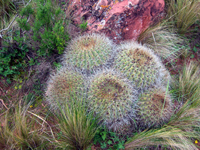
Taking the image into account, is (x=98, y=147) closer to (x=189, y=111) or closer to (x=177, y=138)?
(x=177, y=138)

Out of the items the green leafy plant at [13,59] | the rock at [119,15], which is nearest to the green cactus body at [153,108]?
the rock at [119,15]

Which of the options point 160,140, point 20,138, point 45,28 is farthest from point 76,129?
point 45,28

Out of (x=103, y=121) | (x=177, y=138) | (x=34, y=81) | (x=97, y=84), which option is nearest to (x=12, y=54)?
(x=34, y=81)

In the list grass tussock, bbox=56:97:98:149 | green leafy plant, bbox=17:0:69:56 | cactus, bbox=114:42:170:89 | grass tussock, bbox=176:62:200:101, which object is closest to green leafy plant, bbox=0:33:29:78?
green leafy plant, bbox=17:0:69:56

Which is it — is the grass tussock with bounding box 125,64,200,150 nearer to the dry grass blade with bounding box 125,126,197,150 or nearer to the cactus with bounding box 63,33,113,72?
the dry grass blade with bounding box 125,126,197,150

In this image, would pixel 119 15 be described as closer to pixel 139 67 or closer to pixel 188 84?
pixel 139 67

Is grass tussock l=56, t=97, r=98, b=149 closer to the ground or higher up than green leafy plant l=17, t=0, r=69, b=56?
closer to the ground

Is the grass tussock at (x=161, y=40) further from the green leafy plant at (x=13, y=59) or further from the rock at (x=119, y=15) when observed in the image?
the green leafy plant at (x=13, y=59)

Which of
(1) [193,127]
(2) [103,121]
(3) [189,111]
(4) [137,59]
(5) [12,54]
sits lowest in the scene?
(1) [193,127]
